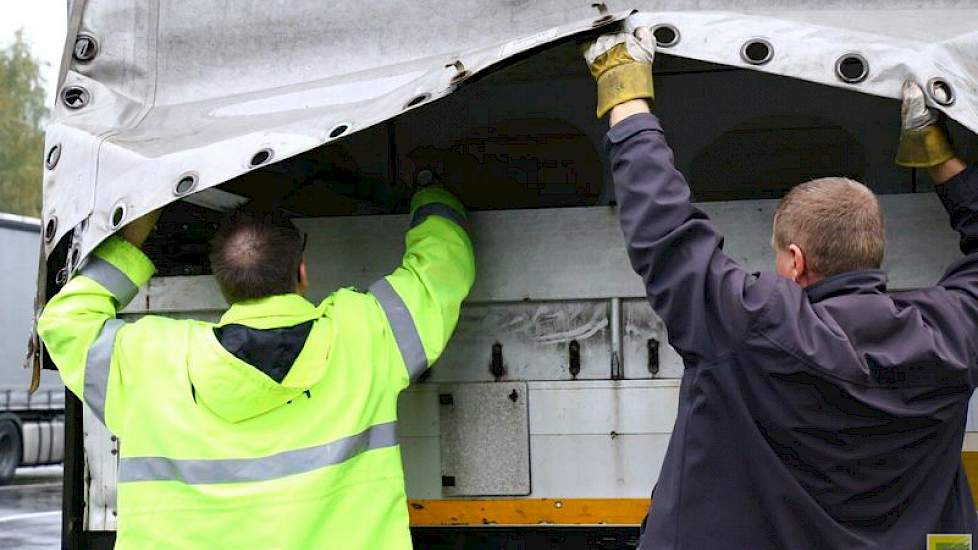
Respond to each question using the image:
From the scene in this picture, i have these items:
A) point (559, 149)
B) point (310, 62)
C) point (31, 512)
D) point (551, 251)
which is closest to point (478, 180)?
point (559, 149)

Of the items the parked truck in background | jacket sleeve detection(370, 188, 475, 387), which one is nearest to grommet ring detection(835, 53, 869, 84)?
jacket sleeve detection(370, 188, 475, 387)

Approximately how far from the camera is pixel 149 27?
3.05m

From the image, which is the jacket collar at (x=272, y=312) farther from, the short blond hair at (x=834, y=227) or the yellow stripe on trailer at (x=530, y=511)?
the short blond hair at (x=834, y=227)

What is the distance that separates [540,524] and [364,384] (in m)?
0.59

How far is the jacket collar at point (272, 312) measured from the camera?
2.55m

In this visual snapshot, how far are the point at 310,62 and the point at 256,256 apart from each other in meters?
0.58

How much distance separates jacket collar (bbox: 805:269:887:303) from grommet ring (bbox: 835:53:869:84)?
14.5 inches

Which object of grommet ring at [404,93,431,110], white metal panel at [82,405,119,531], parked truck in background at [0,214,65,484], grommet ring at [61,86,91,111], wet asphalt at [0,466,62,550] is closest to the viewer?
grommet ring at [404,93,431,110]

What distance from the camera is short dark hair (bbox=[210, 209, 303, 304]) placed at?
2.59m

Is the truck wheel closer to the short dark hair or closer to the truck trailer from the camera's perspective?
the truck trailer

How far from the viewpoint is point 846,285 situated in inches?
86.4

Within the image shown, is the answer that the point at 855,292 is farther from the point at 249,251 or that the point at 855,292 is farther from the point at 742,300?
the point at 249,251

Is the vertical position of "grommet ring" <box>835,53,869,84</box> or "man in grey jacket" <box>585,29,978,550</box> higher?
"grommet ring" <box>835,53,869,84</box>

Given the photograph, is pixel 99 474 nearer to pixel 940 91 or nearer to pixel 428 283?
pixel 428 283
